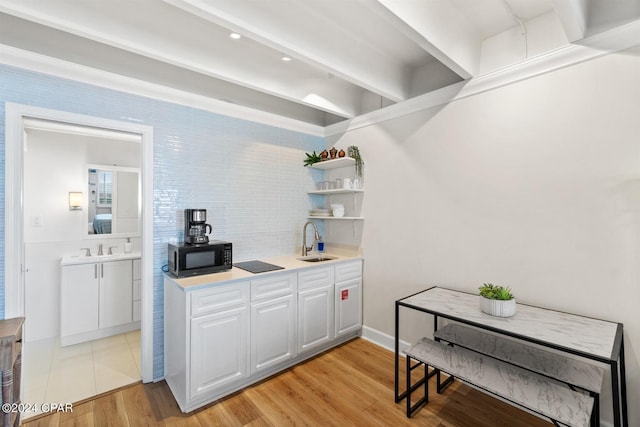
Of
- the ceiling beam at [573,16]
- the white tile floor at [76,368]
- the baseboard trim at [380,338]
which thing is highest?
the ceiling beam at [573,16]

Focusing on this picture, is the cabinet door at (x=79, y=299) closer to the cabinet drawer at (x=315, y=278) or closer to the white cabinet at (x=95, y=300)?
the white cabinet at (x=95, y=300)

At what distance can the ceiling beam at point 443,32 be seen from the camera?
5.56 ft

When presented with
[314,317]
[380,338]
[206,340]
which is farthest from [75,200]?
[380,338]

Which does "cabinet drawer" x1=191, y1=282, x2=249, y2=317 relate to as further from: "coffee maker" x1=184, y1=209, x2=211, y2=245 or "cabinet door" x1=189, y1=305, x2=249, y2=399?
"coffee maker" x1=184, y1=209, x2=211, y2=245

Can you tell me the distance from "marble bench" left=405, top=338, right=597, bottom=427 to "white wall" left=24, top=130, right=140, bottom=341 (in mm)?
3764

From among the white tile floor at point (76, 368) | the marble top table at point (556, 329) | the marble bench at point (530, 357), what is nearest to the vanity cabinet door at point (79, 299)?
the white tile floor at point (76, 368)

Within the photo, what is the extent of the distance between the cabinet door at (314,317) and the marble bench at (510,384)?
980 millimetres

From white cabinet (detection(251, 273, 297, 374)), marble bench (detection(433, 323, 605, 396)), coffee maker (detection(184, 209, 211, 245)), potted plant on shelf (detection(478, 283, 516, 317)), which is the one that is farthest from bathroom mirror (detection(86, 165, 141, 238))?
potted plant on shelf (detection(478, 283, 516, 317))

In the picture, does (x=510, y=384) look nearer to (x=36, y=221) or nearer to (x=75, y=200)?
(x=75, y=200)

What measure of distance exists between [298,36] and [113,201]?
10.2 feet

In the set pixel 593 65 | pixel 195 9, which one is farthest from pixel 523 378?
pixel 195 9

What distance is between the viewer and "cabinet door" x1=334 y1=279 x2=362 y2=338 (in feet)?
9.87

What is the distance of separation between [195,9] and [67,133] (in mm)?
2804

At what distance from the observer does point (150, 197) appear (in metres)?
2.41
